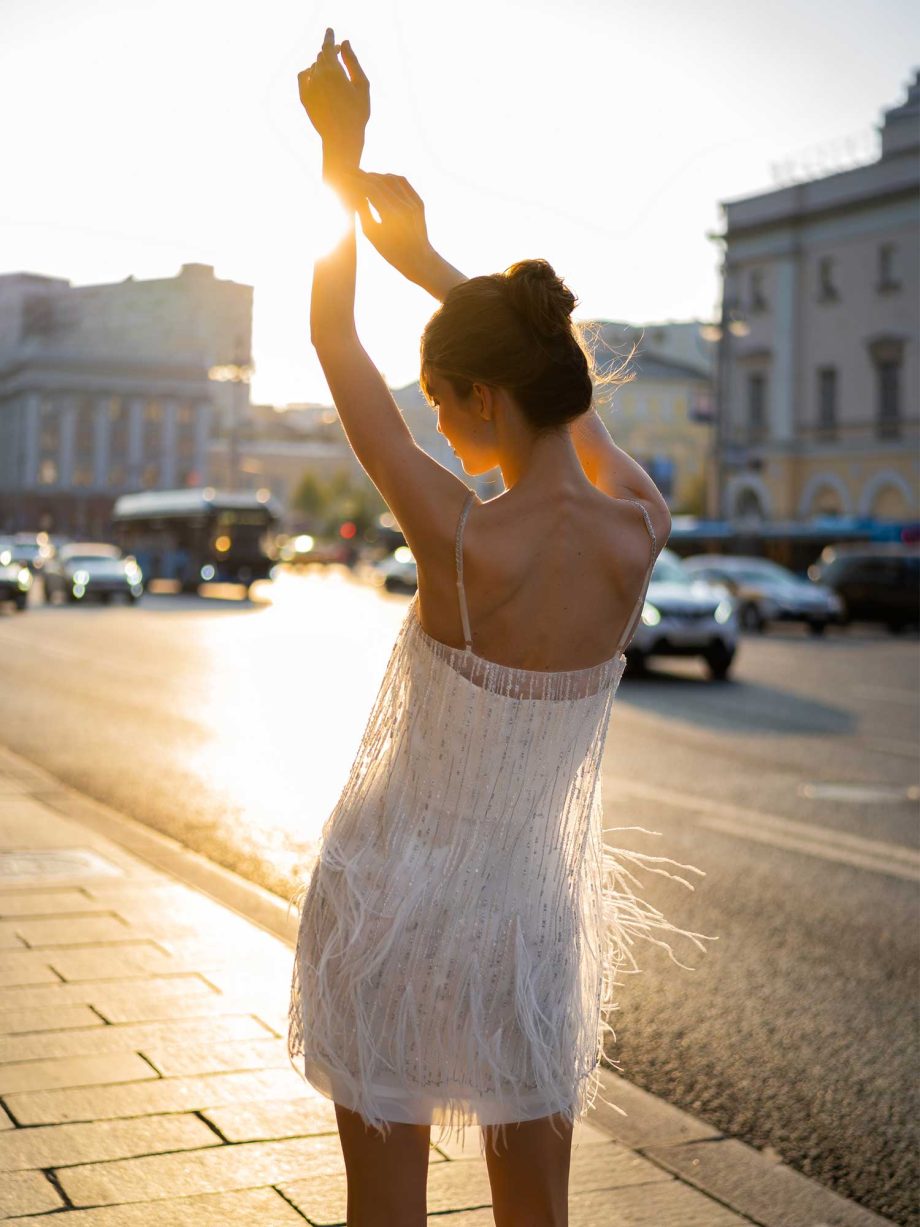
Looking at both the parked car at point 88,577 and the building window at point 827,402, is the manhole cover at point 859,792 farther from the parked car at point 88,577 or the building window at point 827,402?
the building window at point 827,402

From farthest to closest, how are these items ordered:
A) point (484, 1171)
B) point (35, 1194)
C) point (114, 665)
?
point (114, 665) < point (484, 1171) < point (35, 1194)

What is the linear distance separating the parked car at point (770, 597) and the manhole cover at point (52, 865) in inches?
1042

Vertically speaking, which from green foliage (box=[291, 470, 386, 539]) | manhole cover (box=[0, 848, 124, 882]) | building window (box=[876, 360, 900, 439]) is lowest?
manhole cover (box=[0, 848, 124, 882])

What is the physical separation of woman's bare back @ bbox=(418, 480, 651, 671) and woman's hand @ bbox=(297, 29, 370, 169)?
52 centimetres

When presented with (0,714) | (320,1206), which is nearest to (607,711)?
(320,1206)

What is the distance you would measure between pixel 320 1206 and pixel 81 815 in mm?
5843

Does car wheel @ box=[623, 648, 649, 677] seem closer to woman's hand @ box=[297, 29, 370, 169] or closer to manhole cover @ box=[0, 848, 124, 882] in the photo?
manhole cover @ box=[0, 848, 124, 882]

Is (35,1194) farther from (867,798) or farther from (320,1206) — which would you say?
(867,798)

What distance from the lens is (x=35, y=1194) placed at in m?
3.61

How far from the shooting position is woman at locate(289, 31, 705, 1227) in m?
2.25

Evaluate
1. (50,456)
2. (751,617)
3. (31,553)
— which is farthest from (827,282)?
(50,456)

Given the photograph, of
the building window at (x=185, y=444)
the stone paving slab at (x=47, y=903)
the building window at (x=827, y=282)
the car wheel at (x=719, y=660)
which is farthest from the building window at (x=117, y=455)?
the stone paving slab at (x=47, y=903)

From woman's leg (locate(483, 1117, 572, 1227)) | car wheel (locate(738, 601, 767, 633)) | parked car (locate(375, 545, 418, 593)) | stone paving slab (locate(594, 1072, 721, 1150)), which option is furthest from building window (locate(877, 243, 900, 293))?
woman's leg (locate(483, 1117, 572, 1227))

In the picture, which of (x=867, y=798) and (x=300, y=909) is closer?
(x=300, y=909)
